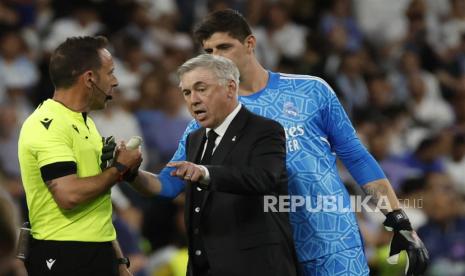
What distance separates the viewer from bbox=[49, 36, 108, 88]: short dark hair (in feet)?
16.4

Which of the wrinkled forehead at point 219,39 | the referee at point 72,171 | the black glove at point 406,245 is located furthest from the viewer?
the wrinkled forehead at point 219,39

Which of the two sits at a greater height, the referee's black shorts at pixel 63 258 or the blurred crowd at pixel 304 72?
the blurred crowd at pixel 304 72

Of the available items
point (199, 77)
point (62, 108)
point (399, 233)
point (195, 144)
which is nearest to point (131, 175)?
point (195, 144)

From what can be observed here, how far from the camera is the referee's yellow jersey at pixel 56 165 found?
187 inches

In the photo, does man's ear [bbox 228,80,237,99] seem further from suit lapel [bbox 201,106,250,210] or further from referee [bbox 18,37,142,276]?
referee [bbox 18,37,142,276]

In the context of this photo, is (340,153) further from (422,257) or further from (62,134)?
(62,134)

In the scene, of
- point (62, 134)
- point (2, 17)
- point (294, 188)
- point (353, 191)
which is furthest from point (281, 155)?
point (2, 17)

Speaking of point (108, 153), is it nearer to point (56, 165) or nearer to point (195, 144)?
point (56, 165)

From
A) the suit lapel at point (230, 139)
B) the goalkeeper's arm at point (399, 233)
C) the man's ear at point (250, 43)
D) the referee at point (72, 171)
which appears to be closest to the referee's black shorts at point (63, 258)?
the referee at point (72, 171)

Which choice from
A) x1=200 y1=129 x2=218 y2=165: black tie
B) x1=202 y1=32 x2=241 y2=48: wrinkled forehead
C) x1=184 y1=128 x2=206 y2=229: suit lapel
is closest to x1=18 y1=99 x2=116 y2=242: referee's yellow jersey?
x1=184 y1=128 x2=206 y2=229: suit lapel

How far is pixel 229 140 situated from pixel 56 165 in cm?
84

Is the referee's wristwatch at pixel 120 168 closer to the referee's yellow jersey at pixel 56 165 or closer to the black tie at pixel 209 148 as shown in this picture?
the referee's yellow jersey at pixel 56 165

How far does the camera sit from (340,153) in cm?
555

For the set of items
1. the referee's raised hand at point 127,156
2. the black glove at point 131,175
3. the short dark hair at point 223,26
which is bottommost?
the black glove at point 131,175
